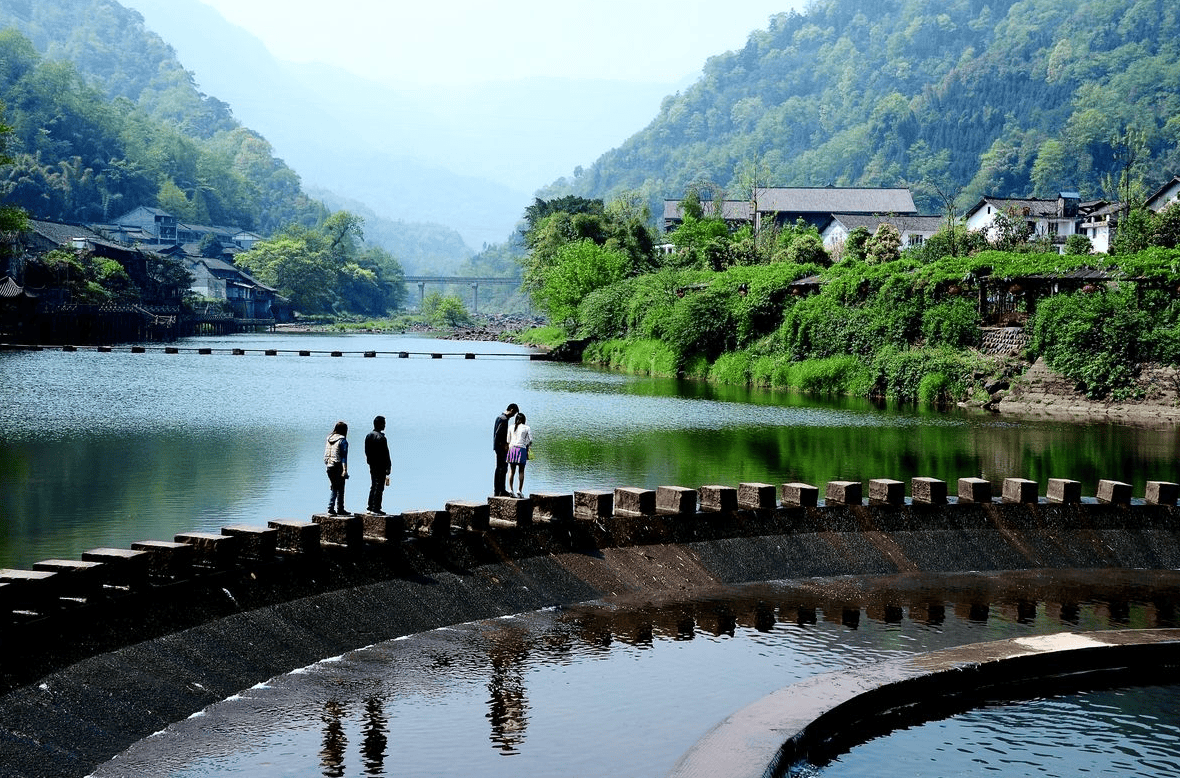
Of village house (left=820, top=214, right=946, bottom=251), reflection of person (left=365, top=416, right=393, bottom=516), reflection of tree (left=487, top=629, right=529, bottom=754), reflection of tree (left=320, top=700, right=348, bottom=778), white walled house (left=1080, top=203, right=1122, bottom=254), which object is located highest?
village house (left=820, top=214, right=946, bottom=251)

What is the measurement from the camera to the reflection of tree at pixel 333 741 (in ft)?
46.7

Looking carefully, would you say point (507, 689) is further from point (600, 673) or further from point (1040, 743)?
point (1040, 743)

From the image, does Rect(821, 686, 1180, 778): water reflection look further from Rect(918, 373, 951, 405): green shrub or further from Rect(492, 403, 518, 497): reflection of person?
Rect(918, 373, 951, 405): green shrub

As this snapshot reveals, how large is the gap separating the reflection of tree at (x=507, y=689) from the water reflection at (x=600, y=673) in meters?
0.03

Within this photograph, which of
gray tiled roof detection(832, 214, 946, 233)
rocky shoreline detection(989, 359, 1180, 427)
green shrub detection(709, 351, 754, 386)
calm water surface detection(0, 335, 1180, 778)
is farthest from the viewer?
gray tiled roof detection(832, 214, 946, 233)

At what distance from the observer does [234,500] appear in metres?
31.8

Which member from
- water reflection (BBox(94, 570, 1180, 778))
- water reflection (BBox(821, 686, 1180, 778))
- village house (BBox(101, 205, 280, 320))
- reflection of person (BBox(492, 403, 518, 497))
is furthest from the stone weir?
village house (BBox(101, 205, 280, 320))

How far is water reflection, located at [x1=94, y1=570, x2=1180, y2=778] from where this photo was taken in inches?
577

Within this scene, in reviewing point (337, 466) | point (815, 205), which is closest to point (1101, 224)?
point (815, 205)

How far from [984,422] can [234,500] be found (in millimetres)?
36425

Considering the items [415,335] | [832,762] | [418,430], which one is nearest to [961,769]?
[832,762]

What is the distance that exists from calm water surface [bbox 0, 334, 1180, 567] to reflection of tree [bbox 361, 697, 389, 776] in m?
11.5

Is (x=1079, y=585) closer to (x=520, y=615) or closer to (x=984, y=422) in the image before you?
(x=520, y=615)

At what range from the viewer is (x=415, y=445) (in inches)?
1773
